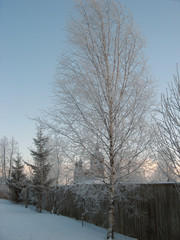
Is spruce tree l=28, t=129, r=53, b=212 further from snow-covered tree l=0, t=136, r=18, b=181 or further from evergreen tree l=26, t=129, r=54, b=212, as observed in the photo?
snow-covered tree l=0, t=136, r=18, b=181

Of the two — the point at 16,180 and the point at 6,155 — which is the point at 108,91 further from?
the point at 6,155

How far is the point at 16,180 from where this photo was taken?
62.6 ft

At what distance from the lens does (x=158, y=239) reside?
6.03 m

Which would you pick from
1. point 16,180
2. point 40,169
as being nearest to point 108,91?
point 40,169

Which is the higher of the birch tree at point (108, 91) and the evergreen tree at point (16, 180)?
the birch tree at point (108, 91)

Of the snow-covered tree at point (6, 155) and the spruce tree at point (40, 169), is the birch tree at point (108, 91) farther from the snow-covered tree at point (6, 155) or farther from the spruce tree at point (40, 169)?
the snow-covered tree at point (6, 155)

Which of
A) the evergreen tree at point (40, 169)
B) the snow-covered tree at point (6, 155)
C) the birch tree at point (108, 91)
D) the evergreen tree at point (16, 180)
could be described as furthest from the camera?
the snow-covered tree at point (6, 155)

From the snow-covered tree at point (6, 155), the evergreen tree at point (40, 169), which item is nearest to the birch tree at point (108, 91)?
the evergreen tree at point (40, 169)

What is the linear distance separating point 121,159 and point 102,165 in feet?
1.99

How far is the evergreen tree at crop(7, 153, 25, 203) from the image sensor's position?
726 inches

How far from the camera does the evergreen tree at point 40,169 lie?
15086 mm

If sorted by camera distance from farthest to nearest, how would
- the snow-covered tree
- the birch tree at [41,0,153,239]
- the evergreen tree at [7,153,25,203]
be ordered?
the snow-covered tree → the evergreen tree at [7,153,25,203] → the birch tree at [41,0,153,239]

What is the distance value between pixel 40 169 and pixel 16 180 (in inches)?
202

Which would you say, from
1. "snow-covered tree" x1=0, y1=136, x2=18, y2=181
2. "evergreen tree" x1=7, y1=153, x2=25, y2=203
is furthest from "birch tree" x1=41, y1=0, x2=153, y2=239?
"snow-covered tree" x1=0, y1=136, x2=18, y2=181
